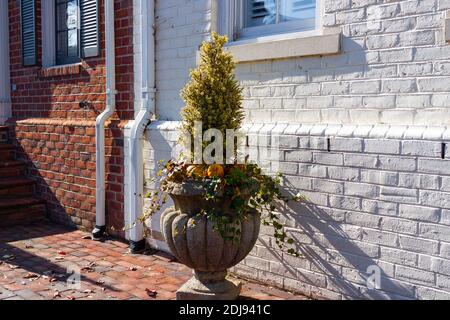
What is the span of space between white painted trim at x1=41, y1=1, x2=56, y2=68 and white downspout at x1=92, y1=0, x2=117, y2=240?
5.84 ft

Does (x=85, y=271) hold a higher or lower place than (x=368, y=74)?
lower

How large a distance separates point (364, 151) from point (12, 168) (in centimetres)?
Answer: 517

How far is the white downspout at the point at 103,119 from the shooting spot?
5.48 metres

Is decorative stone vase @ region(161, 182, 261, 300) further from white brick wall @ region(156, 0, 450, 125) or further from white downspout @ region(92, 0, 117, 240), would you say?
white downspout @ region(92, 0, 117, 240)

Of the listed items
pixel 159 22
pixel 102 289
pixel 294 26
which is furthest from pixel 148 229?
pixel 294 26

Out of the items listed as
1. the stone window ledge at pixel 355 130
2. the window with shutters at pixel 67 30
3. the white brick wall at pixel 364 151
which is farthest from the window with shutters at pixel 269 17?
the window with shutters at pixel 67 30

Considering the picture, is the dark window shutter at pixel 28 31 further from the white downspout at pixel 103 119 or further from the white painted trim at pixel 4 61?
the white downspout at pixel 103 119

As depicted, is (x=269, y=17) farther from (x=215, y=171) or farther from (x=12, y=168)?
(x=12, y=168)

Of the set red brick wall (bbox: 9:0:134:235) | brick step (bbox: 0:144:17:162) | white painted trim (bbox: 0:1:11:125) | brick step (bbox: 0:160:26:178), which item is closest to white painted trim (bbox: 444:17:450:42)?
red brick wall (bbox: 9:0:134:235)

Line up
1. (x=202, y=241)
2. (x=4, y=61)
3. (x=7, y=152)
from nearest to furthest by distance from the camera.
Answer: (x=202, y=241)
(x=7, y=152)
(x=4, y=61)

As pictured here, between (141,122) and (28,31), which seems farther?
(28,31)

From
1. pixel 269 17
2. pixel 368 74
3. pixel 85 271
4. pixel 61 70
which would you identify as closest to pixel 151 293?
pixel 85 271

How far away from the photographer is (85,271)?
4.53m

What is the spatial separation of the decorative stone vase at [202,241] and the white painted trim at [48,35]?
407cm
